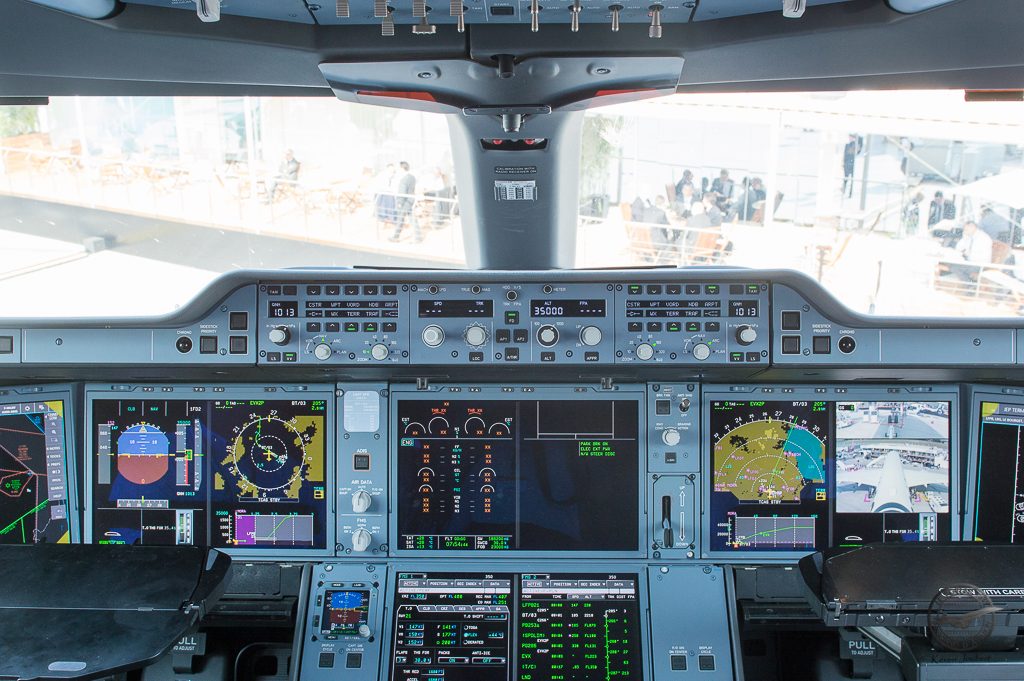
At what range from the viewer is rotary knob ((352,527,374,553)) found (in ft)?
8.37

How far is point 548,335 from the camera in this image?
2.41 m

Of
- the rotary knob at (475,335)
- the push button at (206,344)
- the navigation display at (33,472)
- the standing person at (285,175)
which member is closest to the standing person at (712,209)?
the rotary knob at (475,335)

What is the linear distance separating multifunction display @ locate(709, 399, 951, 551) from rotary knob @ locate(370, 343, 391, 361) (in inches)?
40.7

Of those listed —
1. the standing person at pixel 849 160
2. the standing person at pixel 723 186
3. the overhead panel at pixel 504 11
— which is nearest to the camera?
the overhead panel at pixel 504 11

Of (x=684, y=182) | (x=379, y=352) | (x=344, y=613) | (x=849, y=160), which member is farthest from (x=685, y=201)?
(x=344, y=613)

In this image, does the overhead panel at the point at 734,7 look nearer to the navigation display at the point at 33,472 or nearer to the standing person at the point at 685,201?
the standing person at the point at 685,201

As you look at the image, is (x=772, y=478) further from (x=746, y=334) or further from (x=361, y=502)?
→ (x=361, y=502)

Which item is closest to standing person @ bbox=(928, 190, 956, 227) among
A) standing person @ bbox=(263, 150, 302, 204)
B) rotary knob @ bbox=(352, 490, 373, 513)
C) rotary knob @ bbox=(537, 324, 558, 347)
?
rotary knob @ bbox=(537, 324, 558, 347)

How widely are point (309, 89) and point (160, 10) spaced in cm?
50

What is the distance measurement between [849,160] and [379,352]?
5.55 feet

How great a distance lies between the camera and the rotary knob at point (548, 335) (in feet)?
7.89

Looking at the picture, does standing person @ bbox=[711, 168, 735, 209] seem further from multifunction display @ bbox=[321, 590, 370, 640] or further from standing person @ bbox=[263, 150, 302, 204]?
multifunction display @ bbox=[321, 590, 370, 640]

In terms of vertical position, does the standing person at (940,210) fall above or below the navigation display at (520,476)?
above

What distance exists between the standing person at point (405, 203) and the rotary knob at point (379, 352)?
2.43 feet
